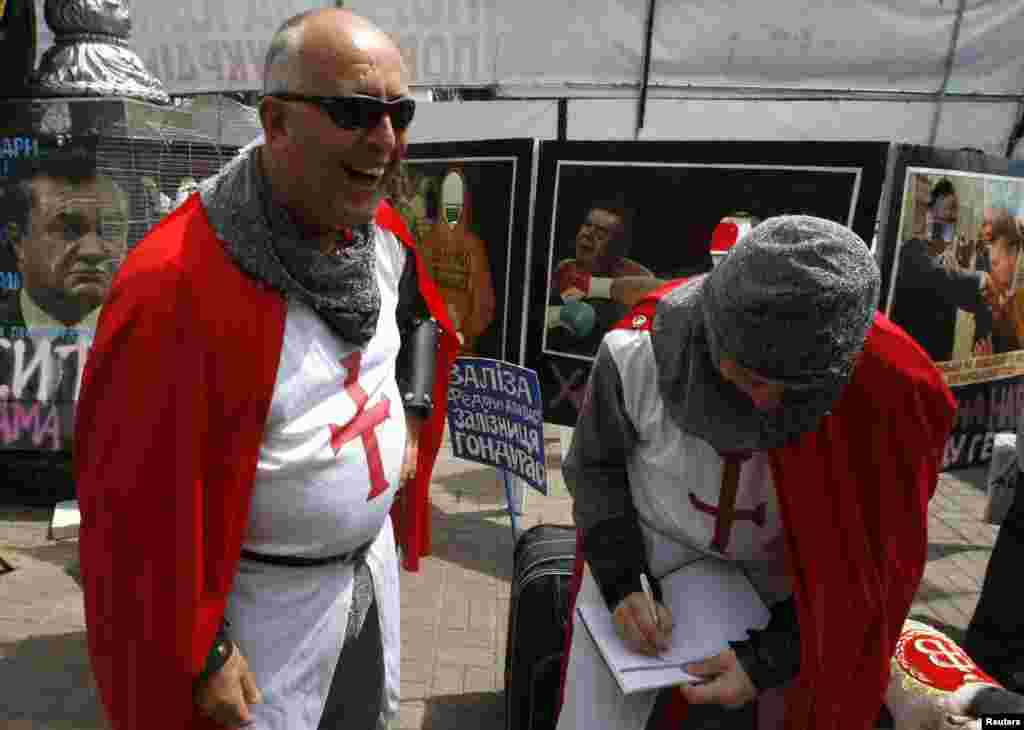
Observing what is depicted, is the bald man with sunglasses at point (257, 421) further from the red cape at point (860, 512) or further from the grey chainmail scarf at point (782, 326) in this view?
the red cape at point (860, 512)

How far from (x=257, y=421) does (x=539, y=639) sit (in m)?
1.26

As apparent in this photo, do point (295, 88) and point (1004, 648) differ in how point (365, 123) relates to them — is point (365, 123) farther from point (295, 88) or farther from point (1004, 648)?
point (1004, 648)

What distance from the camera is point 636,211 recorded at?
13.0 feet

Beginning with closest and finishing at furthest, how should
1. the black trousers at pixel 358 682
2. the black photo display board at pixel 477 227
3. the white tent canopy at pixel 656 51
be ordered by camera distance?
the black trousers at pixel 358 682 < the black photo display board at pixel 477 227 < the white tent canopy at pixel 656 51

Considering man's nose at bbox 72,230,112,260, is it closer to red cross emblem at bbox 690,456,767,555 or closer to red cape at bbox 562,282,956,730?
red cross emblem at bbox 690,456,767,555

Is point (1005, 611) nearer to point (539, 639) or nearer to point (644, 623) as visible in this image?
point (539, 639)

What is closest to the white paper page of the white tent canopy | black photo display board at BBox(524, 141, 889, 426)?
black photo display board at BBox(524, 141, 889, 426)

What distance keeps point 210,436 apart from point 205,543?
19 cm

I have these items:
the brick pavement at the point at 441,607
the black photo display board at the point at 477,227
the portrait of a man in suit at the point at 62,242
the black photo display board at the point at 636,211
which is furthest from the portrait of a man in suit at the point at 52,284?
the black photo display board at the point at 636,211

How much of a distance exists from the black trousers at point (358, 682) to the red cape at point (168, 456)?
0.36 metres

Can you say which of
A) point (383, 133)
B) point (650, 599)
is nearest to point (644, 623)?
point (650, 599)

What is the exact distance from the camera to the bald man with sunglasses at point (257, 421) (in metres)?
1.27

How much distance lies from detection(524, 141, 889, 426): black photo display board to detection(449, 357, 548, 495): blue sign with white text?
1.85ft

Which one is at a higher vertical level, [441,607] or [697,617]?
[697,617]
